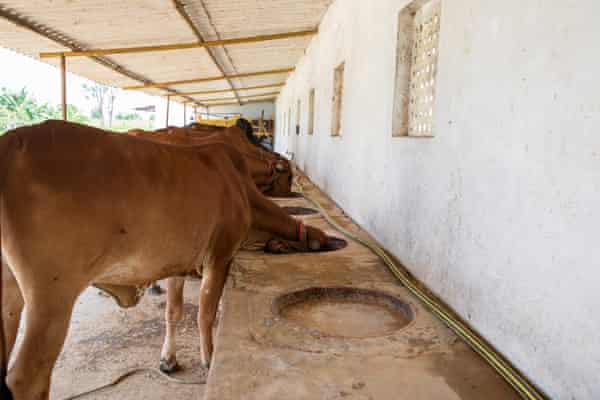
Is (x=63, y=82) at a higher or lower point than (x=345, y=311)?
higher

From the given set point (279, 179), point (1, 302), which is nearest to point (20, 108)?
point (279, 179)

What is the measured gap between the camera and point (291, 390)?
197 cm

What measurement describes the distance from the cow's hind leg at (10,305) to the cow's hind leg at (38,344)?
1.18ft

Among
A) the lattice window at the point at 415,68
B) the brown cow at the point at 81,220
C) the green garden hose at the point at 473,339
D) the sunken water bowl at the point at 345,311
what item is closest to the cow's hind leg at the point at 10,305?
the brown cow at the point at 81,220

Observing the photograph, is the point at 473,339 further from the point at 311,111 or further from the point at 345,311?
the point at 311,111

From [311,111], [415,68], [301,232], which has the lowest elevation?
[301,232]

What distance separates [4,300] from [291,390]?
1478 mm

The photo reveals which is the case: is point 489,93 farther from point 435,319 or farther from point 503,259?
point 435,319

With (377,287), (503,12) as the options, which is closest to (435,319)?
(377,287)

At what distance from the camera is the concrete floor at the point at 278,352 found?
200cm

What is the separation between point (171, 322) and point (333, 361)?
5.12 ft

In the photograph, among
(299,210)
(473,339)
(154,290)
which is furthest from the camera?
(299,210)

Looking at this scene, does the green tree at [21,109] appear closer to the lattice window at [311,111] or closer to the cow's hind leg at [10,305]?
the lattice window at [311,111]

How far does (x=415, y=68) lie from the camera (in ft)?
13.2
